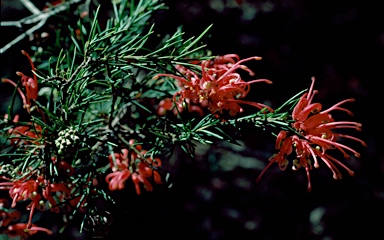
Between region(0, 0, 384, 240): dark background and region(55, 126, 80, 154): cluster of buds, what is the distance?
1.58 meters

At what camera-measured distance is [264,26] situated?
2.50 metres

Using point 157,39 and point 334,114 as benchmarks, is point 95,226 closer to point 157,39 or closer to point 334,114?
point 157,39

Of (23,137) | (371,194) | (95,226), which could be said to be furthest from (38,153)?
(371,194)

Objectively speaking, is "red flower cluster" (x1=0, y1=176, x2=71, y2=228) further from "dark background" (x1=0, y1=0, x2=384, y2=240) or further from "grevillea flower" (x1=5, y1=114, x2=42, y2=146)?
"dark background" (x1=0, y1=0, x2=384, y2=240)

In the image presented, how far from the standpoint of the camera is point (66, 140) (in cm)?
66

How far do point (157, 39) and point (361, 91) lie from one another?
1.75 m

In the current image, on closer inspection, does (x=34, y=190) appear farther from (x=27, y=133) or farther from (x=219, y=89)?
(x=219, y=89)

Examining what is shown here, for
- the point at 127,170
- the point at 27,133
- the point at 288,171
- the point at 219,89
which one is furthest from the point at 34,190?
the point at 288,171

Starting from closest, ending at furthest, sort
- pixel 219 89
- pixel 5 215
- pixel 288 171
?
pixel 219 89 → pixel 5 215 → pixel 288 171

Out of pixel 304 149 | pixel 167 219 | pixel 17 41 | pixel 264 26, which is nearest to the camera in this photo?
pixel 304 149

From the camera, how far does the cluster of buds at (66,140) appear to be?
65 cm

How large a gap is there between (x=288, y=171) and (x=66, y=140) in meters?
2.02

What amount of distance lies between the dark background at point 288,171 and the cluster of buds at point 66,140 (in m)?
1.58

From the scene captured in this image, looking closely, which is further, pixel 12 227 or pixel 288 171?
pixel 288 171
